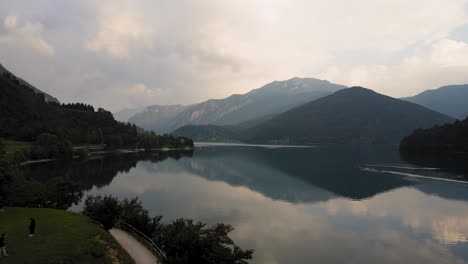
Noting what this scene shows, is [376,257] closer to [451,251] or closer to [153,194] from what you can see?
[451,251]

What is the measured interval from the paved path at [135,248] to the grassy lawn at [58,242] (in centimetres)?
205

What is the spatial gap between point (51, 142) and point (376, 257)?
637 feet

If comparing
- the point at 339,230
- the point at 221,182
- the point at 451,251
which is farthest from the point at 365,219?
the point at 221,182

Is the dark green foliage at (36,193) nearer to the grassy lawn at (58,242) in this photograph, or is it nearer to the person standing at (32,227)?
the grassy lawn at (58,242)

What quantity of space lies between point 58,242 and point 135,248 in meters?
9.26

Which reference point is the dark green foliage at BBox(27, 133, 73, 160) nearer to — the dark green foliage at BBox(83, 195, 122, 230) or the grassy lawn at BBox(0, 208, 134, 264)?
the grassy lawn at BBox(0, 208, 134, 264)

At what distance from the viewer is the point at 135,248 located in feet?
127

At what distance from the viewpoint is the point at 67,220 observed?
40.5 metres

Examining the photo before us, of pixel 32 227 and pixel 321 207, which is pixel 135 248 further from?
pixel 321 207

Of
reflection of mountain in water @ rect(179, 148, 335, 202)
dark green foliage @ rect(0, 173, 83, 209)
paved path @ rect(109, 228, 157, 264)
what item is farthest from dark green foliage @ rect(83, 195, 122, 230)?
reflection of mountain in water @ rect(179, 148, 335, 202)

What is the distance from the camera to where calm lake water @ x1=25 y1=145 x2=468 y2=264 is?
52438 mm

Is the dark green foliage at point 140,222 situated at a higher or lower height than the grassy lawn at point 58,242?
lower

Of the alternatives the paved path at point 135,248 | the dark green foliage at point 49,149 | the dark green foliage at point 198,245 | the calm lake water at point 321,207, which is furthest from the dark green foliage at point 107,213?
the dark green foliage at point 49,149

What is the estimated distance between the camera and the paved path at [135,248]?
117ft
